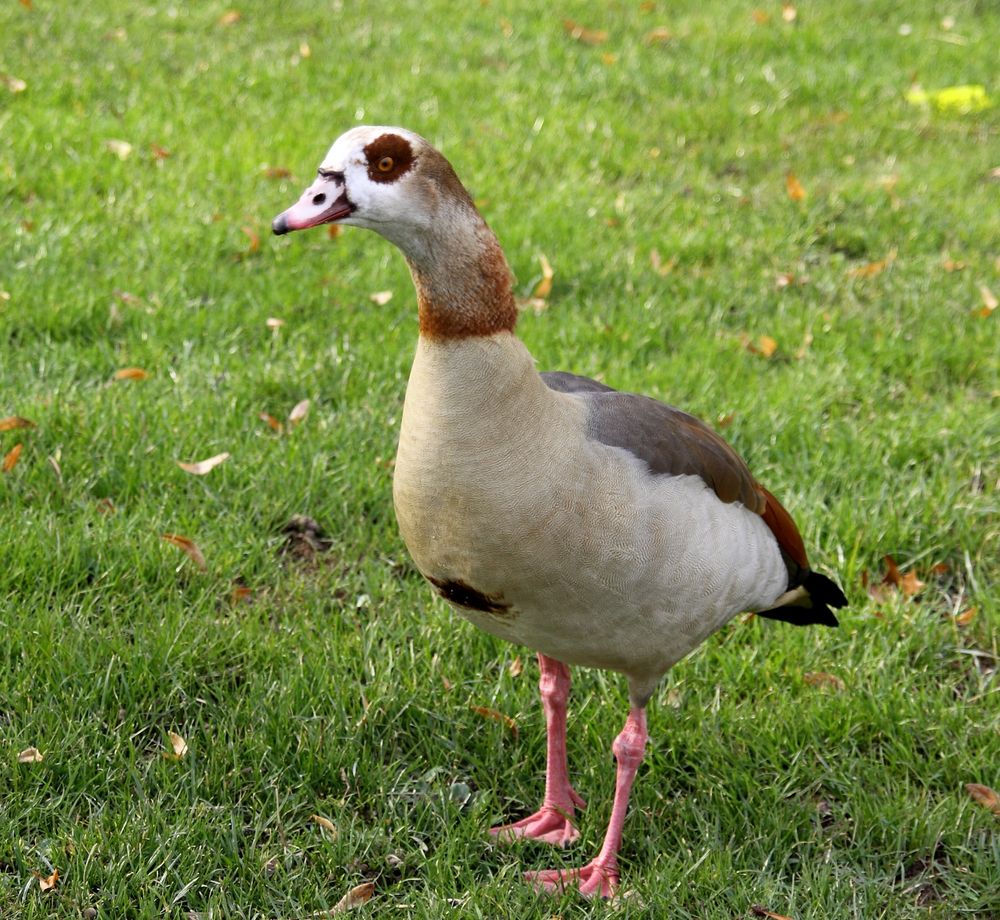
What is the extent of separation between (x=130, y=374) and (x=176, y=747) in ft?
6.59

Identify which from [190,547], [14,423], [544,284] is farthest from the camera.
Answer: [544,284]

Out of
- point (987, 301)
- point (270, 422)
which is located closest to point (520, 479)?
point (270, 422)

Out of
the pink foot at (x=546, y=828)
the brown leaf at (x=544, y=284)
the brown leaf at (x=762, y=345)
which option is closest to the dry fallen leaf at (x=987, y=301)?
the brown leaf at (x=762, y=345)

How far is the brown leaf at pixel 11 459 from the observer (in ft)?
14.3

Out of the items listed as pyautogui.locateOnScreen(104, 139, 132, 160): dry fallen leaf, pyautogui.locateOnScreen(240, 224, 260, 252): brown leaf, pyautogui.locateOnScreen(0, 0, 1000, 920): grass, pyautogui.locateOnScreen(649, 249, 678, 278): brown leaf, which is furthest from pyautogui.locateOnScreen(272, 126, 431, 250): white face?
pyautogui.locateOnScreen(104, 139, 132, 160): dry fallen leaf

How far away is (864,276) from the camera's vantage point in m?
6.23

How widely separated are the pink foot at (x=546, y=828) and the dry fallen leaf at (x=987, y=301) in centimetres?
361

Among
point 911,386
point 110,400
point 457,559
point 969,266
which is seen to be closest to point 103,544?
point 110,400

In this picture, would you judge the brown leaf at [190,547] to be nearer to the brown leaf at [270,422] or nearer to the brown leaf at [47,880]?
the brown leaf at [270,422]

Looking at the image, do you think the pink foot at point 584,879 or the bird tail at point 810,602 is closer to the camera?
the pink foot at point 584,879

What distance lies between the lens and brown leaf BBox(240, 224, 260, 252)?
6.03 meters

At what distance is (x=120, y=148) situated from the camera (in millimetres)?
6789

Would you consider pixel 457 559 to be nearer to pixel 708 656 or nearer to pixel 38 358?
pixel 708 656

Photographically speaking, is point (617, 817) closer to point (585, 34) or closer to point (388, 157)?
point (388, 157)
